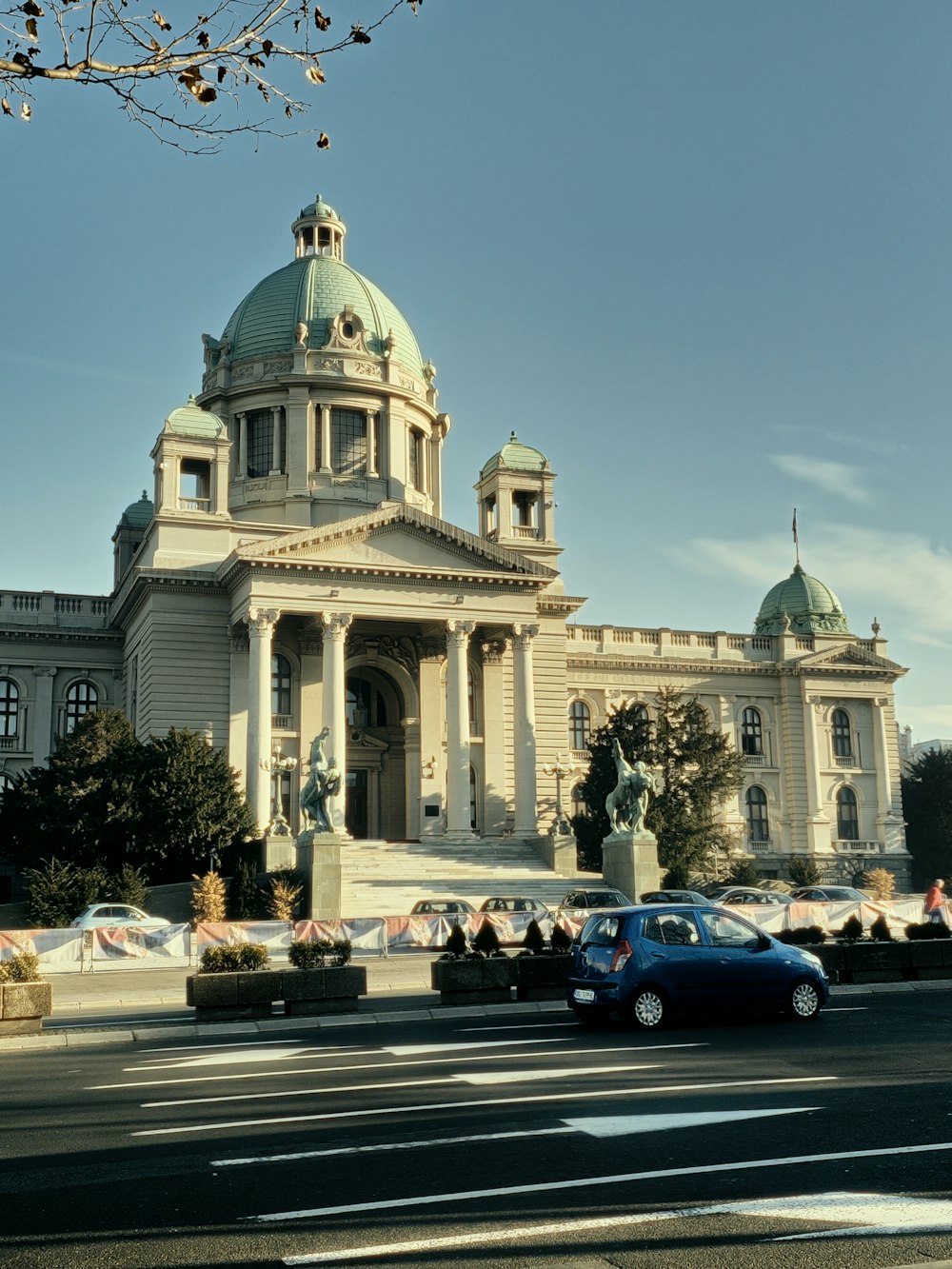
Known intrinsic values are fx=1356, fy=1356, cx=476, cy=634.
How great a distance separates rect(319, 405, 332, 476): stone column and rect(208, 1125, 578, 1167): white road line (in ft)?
173

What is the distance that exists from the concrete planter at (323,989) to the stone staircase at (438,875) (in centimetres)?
2035

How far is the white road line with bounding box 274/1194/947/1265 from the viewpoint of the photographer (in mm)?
7301

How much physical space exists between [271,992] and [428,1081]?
8464 millimetres

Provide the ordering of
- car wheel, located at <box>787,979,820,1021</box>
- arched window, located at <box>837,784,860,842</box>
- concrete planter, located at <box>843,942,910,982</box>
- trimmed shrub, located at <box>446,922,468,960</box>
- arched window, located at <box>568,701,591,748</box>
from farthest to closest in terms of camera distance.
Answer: arched window, located at <box>837,784,860,842</box>, arched window, located at <box>568,701,591,748</box>, concrete planter, located at <box>843,942,910,982</box>, trimmed shrub, located at <box>446,922,468,960</box>, car wheel, located at <box>787,979,820,1021</box>

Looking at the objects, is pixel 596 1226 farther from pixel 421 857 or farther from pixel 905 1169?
pixel 421 857

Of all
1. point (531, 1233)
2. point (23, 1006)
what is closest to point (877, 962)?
point (23, 1006)

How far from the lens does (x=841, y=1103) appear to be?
11.6 m

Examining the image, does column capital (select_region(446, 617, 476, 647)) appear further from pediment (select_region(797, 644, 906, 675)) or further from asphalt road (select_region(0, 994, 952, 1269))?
asphalt road (select_region(0, 994, 952, 1269))

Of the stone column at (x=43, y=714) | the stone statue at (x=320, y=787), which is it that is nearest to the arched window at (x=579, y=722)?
the stone column at (x=43, y=714)

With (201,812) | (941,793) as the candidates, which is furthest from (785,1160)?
(941,793)

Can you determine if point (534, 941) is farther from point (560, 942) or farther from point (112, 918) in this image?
point (112, 918)

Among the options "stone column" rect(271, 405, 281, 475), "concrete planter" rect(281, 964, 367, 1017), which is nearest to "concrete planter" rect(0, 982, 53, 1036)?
"concrete planter" rect(281, 964, 367, 1017)

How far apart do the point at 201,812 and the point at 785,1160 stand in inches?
1449

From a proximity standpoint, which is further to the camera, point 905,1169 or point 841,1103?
point 841,1103
